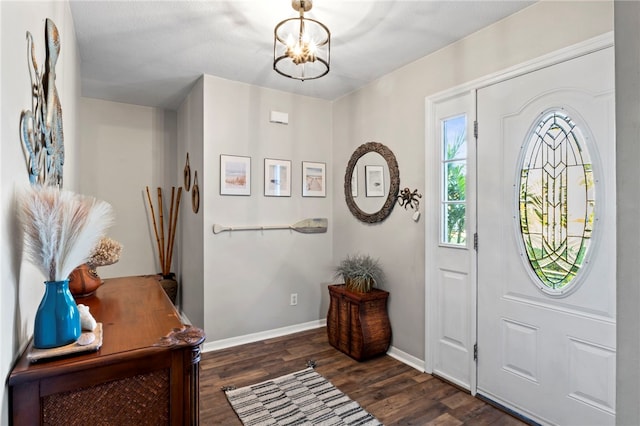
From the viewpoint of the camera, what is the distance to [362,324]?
2.93 meters

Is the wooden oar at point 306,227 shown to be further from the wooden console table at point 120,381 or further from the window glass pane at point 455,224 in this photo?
the wooden console table at point 120,381

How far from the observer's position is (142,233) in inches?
169

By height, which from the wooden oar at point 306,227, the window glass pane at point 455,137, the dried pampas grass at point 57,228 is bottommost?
the wooden oar at point 306,227

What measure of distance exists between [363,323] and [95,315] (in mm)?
2075

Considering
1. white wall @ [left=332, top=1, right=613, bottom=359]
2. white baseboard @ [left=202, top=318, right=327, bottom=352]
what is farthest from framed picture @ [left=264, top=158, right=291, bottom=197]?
white baseboard @ [left=202, top=318, right=327, bottom=352]

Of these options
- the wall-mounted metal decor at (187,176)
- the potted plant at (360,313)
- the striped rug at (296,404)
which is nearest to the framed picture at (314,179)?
the potted plant at (360,313)

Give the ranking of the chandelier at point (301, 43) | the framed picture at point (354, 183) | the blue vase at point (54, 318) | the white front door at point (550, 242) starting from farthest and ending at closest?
the framed picture at point (354, 183), the chandelier at point (301, 43), the white front door at point (550, 242), the blue vase at point (54, 318)

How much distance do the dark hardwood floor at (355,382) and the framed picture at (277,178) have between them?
1532 millimetres

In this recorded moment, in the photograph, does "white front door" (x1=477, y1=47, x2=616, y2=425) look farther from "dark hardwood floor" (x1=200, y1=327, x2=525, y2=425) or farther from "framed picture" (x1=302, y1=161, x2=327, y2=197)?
"framed picture" (x1=302, y1=161, x2=327, y2=197)

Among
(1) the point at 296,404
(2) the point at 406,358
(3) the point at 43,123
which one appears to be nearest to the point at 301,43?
(3) the point at 43,123

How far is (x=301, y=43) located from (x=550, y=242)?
1.89 meters

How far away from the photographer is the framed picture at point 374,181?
325 cm

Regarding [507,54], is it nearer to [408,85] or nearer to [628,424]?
[408,85]

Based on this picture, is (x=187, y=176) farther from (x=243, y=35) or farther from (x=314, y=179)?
(x=243, y=35)
